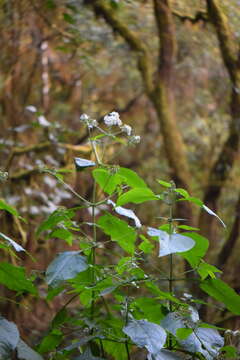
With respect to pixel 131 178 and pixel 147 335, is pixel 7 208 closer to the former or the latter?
pixel 131 178

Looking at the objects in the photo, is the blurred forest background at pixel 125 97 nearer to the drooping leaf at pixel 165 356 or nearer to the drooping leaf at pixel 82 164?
the drooping leaf at pixel 82 164

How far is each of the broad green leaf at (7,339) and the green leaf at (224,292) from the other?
1.59ft

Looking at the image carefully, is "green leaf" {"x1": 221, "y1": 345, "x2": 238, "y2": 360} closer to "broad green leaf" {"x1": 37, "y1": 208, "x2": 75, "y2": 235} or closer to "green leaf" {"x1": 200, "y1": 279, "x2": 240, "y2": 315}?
"green leaf" {"x1": 200, "y1": 279, "x2": 240, "y2": 315}

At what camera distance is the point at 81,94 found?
684 cm

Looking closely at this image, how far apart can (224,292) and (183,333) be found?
0.49 ft

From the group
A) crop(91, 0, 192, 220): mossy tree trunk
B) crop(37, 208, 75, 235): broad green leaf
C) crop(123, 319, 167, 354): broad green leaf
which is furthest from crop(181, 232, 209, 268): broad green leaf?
crop(91, 0, 192, 220): mossy tree trunk

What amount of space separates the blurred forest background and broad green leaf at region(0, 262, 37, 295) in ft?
2.61

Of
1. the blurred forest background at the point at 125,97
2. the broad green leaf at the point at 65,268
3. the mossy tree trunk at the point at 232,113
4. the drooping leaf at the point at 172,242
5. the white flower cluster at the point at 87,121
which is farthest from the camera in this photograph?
the blurred forest background at the point at 125,97

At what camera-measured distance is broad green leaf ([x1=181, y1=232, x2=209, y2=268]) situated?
1.31 meters

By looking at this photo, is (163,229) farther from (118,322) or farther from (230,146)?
(230,146)

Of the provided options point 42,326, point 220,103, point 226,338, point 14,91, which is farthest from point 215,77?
point 226,338

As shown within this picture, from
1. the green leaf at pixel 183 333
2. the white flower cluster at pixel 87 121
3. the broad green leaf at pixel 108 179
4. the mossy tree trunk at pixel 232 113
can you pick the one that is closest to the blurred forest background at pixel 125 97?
the mossy tree trunk at pixel 232 113

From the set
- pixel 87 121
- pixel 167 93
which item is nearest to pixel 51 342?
pixel 87 121

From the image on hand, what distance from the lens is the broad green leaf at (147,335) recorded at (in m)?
1.18
